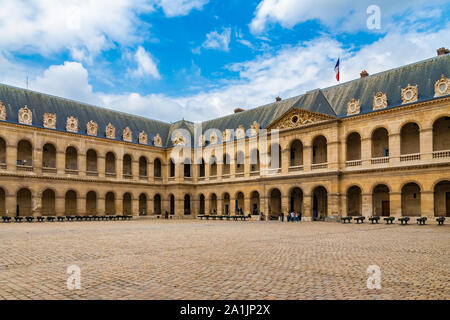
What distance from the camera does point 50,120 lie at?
42.2 m

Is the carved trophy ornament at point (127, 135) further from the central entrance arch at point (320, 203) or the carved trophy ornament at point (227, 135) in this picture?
the central entrance arch at point (320, 203)

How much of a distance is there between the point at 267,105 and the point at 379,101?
17377mm

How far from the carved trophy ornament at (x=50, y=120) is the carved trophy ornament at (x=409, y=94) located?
3774 cm

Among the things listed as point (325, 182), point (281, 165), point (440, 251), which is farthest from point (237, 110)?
point (440, 251)

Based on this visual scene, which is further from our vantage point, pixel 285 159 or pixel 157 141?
pixel 157 141

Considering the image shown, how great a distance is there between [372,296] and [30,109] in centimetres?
4400

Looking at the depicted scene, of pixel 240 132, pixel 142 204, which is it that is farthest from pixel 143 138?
pixel 240 132

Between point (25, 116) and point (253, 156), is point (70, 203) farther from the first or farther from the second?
point (253, 156)

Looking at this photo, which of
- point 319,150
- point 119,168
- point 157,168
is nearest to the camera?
point 319,150

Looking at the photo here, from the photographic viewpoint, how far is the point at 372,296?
6.60 metres

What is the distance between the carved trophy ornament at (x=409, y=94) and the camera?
32.7m

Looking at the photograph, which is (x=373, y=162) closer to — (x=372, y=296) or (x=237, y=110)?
(x=237, y=110)

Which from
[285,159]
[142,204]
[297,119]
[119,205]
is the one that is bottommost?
[142,204]

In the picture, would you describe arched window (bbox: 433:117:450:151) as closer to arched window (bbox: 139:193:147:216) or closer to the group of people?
the group of people
